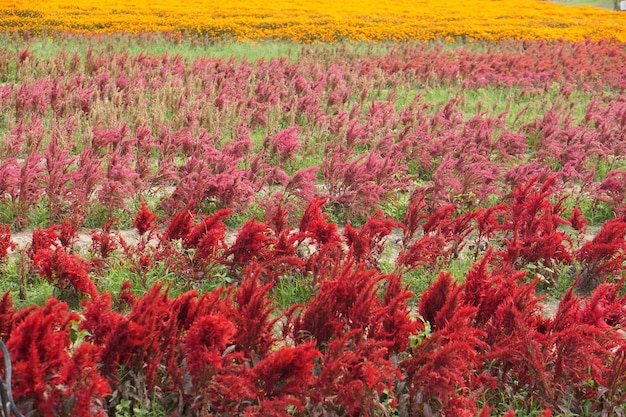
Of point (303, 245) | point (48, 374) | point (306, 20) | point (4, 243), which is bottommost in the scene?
point (303, 245)

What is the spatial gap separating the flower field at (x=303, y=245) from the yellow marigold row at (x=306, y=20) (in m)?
5.32

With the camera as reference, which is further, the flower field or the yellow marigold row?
the yellow marigold row

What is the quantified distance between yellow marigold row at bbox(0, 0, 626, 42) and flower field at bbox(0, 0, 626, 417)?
532 cm

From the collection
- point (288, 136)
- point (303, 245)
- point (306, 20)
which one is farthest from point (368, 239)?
point (306, 20)

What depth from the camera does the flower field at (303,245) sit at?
2.92 metres

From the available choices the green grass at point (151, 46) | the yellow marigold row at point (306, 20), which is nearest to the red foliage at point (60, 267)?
the green grass at point (151, 46)

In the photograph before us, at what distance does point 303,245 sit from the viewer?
5.16 metres

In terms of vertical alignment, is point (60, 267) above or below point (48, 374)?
below

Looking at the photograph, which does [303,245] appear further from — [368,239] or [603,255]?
[603,255]

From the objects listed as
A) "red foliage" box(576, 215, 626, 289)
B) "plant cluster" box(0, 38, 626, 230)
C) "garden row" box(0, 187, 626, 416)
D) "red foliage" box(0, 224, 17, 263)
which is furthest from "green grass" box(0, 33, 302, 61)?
"garden row" box(0, 187, 626, 416)

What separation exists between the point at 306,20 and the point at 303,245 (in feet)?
55.1

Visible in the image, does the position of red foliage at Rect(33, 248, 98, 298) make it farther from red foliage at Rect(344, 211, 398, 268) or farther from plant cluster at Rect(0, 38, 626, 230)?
red foliage at Rect(344, 211, 398, 268)

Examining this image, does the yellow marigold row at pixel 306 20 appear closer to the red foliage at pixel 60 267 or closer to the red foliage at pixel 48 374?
the red foliage at pixel 60 267

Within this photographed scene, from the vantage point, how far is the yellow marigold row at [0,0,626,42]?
725 inches
